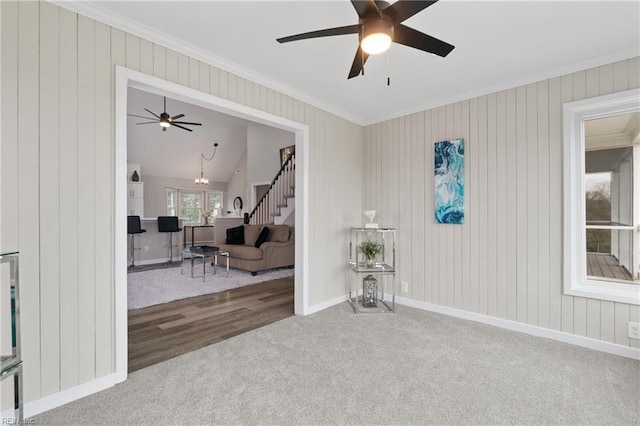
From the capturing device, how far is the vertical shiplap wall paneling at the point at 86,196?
207cm

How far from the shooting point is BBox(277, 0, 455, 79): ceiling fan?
5.18ft

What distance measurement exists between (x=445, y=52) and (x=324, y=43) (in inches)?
42.7

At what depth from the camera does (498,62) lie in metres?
2.87

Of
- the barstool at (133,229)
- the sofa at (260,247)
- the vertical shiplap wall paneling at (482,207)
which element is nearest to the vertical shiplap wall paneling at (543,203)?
the vertical shiplap wall paneling at (482,207)

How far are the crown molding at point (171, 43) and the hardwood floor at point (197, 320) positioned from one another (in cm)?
264

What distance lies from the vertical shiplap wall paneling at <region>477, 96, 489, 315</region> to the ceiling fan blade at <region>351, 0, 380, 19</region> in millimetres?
2388

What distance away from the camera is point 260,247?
617cm

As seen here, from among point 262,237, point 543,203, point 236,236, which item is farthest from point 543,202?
point 236,236

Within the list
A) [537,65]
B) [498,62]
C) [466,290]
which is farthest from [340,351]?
[537,65]

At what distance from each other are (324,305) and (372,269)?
79 centimetres

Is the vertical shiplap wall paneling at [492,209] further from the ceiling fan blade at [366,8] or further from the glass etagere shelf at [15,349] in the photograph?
the glass etagere shelf at [15,349]

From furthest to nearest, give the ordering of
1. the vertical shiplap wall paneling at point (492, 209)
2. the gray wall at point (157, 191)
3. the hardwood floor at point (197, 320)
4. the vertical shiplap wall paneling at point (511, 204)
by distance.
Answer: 1. the gray wall at point (157, 191)
2. the vertical shiplap wall paneling at point (492, 209)
3. the vertical shiplap wall paneling at point (511, 204)
4. the hardwood floor at point (197, 320)

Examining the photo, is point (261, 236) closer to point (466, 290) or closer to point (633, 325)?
point (466, 290)

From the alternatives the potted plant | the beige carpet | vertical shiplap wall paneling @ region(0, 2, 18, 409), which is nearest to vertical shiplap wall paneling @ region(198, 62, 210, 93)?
vertical shiplap wall paneling @ region(0, 2, 18, 409)
